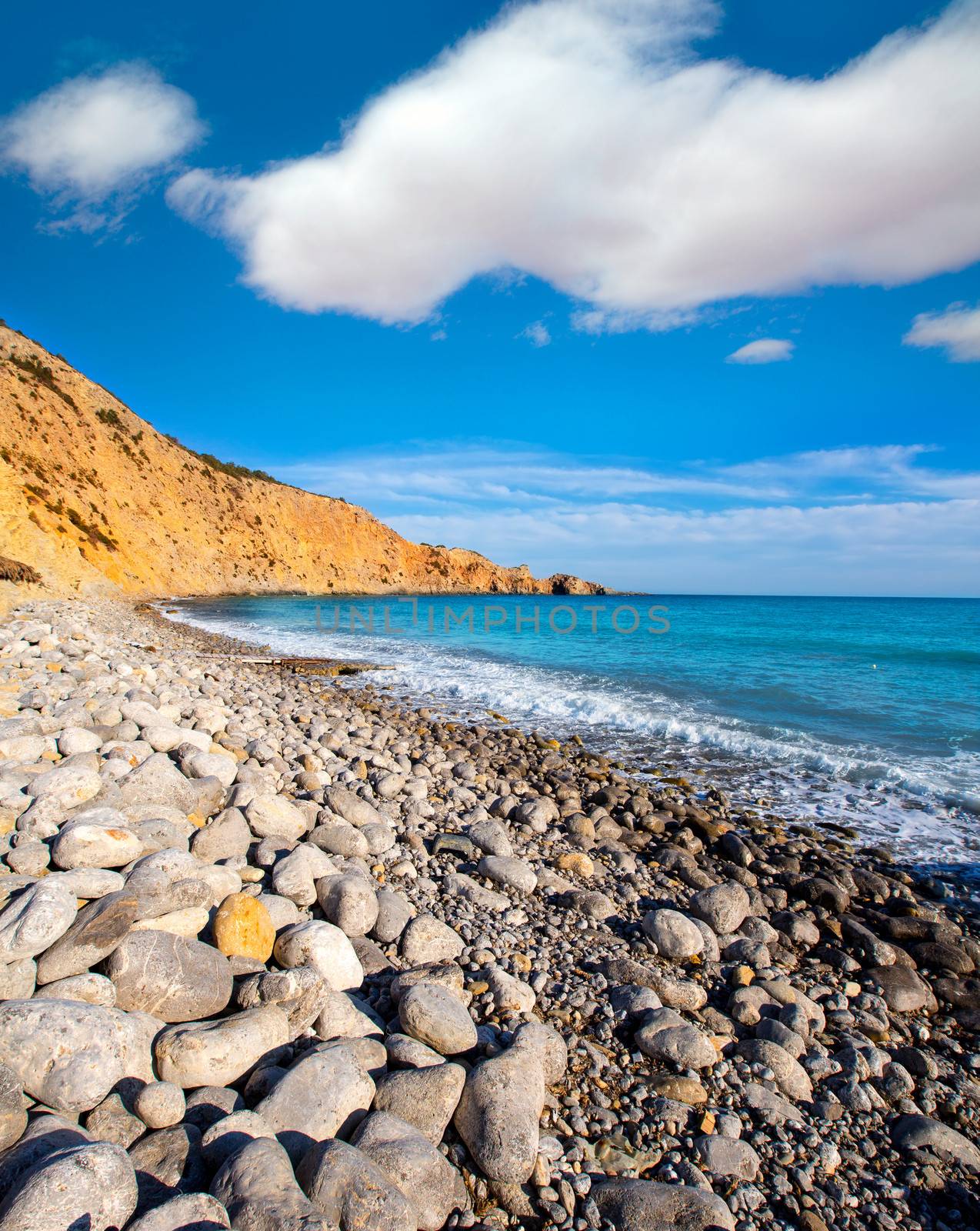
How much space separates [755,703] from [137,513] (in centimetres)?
5654

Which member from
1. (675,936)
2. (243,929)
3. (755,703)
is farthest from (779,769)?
(243,929)

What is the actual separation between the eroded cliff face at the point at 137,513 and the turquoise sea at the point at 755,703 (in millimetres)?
11657

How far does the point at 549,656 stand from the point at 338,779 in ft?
59.1

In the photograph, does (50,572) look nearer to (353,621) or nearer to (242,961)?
(353,621)

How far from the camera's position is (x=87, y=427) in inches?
2108

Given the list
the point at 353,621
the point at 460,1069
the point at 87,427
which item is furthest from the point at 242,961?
the point at 87,427

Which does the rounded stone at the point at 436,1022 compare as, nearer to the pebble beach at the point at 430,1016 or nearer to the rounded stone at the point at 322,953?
the pebble beach at the point at 430,1016

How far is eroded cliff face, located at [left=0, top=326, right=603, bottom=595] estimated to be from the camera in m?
38.1

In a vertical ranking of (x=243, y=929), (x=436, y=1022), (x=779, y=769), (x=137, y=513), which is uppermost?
(x=137, y=513)

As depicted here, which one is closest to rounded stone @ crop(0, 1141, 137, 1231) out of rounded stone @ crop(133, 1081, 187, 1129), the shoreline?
rounded stone @ crop(133, 1081, 187, 1129)

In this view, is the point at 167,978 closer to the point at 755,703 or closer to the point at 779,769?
the point at 779,769

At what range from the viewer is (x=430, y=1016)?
9.72 feet

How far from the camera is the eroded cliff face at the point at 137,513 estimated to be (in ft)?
125

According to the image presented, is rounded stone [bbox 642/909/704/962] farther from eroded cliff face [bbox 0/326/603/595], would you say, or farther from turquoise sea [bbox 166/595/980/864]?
eroded cliff face [bbox 0/326/603/595]
